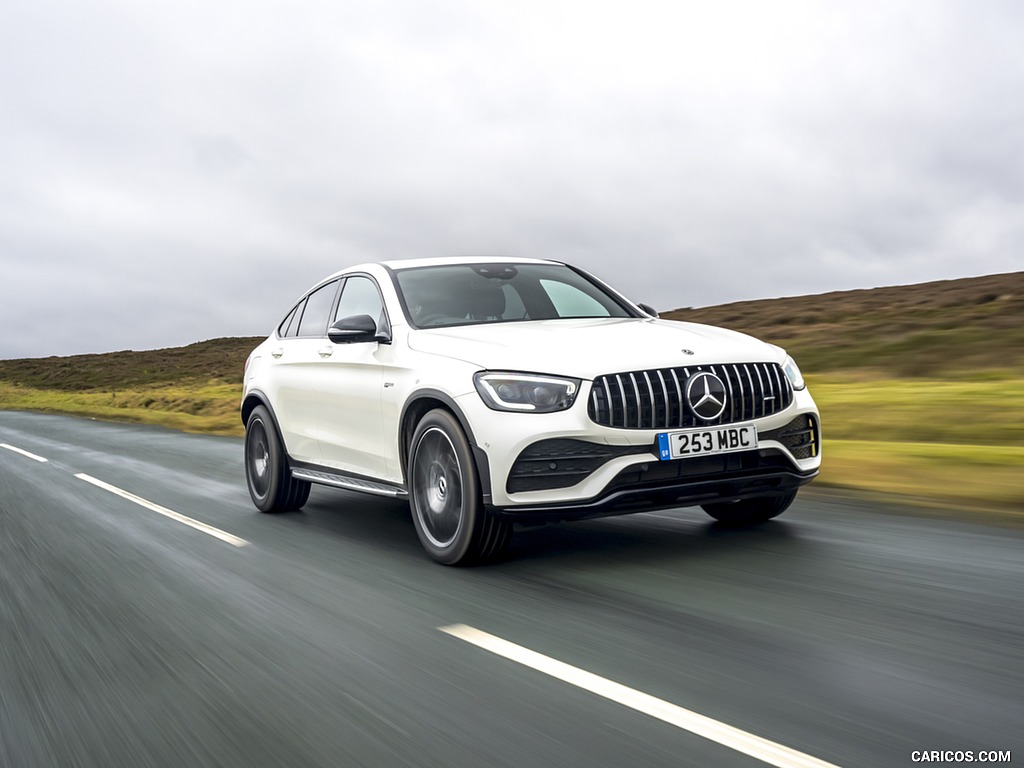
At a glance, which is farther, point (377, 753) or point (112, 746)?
point (112, 746)

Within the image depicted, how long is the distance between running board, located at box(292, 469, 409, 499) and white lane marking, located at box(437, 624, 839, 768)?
196cm

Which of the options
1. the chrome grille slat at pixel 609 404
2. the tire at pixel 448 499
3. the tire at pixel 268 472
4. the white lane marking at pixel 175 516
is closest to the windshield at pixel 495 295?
the tire at pixel 448 499

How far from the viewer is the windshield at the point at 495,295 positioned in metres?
6.54

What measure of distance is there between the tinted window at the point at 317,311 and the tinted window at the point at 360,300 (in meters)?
0.20

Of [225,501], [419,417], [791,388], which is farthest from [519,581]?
[225,501]

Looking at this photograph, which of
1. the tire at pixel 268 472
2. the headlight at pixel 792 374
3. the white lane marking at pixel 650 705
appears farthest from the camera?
the tire at pixel 268 472

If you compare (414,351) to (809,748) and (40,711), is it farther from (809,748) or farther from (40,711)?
(809,748)

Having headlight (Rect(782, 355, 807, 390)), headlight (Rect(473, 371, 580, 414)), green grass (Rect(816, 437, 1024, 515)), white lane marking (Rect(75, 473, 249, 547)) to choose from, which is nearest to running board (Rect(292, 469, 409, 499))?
white lane marking (Rect(75, 473, 249, 547))

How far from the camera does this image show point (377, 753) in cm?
306

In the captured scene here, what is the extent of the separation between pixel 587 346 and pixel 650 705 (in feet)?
8.09

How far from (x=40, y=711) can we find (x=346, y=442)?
3422 mm

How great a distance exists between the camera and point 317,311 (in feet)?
26.1

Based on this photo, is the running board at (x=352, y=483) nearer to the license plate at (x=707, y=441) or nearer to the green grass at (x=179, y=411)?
the license plate at (x=707, y=441)

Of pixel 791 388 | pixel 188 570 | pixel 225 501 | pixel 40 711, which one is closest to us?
pixel 40 711
